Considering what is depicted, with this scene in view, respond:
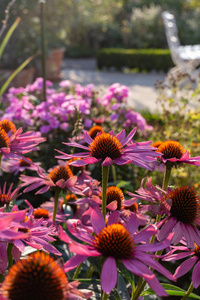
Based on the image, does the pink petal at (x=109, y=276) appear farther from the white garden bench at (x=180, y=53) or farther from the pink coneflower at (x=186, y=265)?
the white garden bench at (x=180, y=53)

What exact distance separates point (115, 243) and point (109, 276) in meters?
0.09

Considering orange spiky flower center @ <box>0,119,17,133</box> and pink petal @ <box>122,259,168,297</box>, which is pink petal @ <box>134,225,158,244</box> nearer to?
pink petal @ <box>122,259,168,297</box>

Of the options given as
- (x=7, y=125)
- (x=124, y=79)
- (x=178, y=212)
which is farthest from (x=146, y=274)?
(x=124, y=79)

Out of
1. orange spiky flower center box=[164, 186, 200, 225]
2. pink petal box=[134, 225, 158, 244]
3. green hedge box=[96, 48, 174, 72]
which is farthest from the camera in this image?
green hedge box=[96, 48, 174, 72]

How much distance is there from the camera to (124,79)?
1034 centimetres

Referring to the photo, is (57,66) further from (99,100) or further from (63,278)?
(63,278)

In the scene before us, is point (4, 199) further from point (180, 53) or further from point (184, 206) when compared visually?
point (180, 53)

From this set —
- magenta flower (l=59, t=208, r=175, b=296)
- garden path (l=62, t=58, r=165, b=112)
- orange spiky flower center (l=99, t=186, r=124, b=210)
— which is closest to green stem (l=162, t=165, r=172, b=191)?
orange spiky flower center (l=99, t=186, r=124, b=210)

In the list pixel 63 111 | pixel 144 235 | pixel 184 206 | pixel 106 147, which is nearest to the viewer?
pixel 144 235

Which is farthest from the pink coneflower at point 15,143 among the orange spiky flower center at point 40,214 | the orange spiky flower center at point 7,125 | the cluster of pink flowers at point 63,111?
the cluster of pink flowers at point 63,111

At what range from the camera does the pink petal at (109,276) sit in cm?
65

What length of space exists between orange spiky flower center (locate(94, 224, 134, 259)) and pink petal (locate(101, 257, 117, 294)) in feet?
0.09

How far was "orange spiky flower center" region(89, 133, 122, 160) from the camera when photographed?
1.03m

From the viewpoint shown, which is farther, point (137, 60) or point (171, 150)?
point (137, 60)
